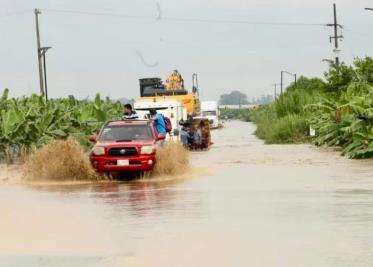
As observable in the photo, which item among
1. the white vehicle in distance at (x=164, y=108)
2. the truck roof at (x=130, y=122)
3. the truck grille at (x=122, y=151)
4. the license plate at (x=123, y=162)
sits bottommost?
the license plate at (x=123, y=162)

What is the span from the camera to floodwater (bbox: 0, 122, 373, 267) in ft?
29.5

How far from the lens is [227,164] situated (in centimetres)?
2572

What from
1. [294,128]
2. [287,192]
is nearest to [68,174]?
[287,192]

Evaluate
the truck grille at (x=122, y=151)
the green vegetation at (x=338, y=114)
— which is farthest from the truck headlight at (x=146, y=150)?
the green vegetation at (x=338, y=114)

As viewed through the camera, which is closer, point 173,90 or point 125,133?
point 125,133

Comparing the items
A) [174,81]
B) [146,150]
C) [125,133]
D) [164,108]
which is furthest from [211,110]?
[146,150]

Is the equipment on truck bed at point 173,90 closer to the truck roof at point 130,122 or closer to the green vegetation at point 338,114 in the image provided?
the green vegetation at point 338,114

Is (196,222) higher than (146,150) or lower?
lower

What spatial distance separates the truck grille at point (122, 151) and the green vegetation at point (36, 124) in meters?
8.68

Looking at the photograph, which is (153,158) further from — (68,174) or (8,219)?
(8,219)

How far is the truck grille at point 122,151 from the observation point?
1944 centimetres

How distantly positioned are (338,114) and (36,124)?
39.8 feet

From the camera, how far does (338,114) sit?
31.5m

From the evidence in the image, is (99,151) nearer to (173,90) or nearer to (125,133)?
(125,133)
